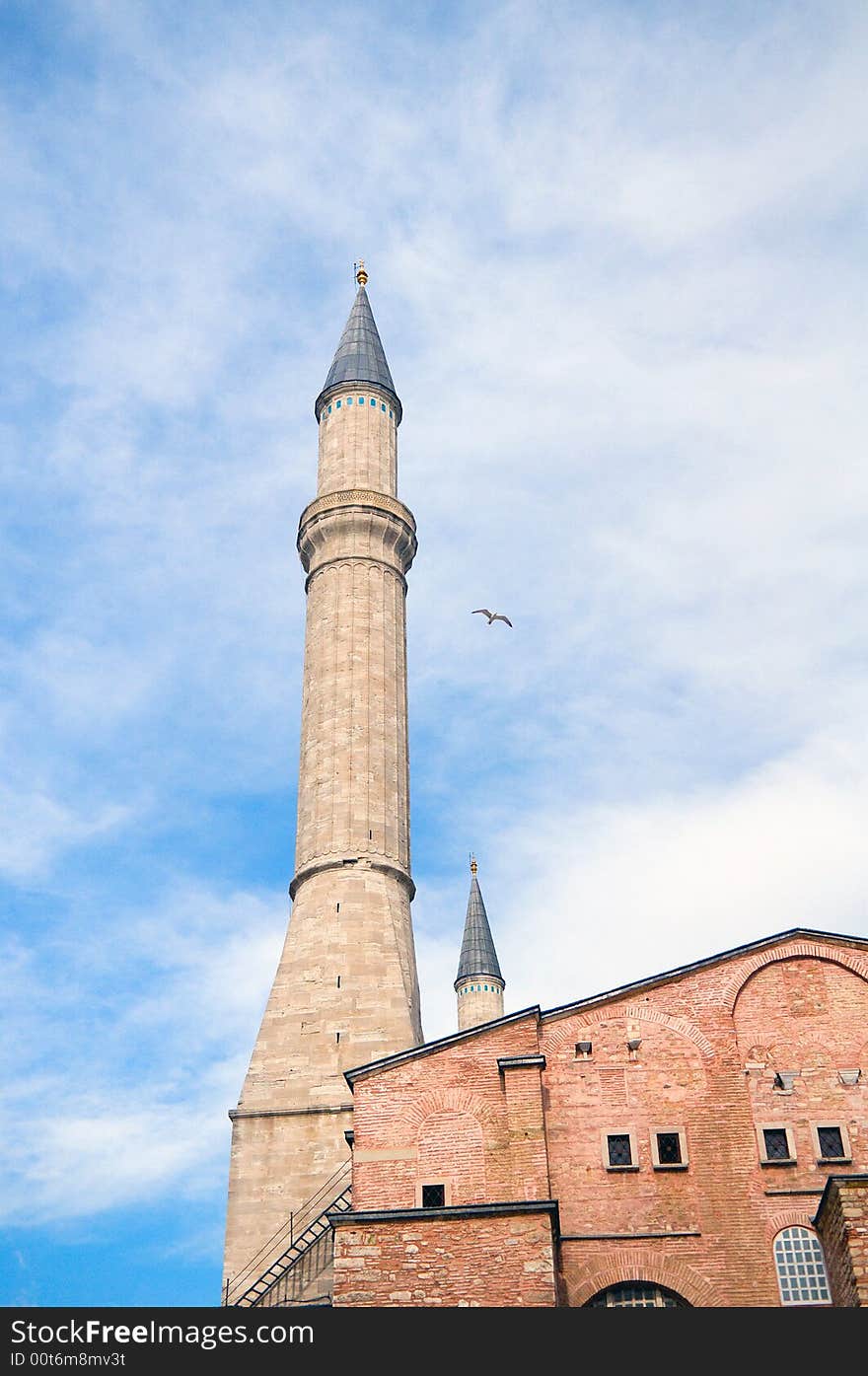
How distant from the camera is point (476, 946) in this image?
213ft

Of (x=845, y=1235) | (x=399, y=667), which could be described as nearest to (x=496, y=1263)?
(x=845, y=1235)

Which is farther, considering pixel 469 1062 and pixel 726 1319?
pixel 469 1062

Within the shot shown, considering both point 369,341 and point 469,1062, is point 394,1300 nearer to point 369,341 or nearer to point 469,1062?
point 469,1062

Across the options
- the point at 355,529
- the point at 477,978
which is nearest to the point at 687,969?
the point at 355,529

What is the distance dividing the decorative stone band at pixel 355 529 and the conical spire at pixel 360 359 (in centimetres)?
455

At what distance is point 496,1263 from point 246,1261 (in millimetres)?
9647

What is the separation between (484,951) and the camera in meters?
64.4

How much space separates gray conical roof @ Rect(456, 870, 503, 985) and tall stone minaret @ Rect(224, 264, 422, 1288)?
2875 cm

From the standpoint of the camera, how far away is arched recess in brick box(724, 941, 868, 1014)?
79.9ft

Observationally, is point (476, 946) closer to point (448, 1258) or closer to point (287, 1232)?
point (287, 1232)

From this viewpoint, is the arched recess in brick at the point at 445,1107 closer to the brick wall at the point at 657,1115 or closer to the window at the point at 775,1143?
the brick wall at the point at 657,1115

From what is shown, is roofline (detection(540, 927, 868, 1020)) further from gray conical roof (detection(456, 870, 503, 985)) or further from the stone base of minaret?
gray conical roof (detection(456, 870, 503, 985))

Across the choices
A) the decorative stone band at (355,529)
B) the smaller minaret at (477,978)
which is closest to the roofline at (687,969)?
the decorative stone band at (355,529)

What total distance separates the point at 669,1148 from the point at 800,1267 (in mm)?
2719
